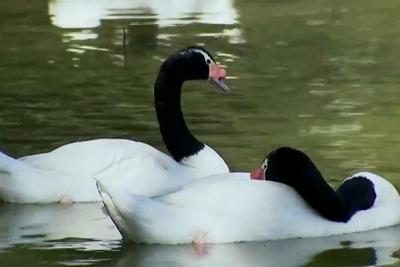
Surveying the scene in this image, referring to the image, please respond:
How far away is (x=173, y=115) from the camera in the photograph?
10.1 m

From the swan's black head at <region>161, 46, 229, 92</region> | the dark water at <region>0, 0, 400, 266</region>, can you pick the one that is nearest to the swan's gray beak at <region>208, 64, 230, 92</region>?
the swan's black head at <region>161, 46, 229, 92</region>

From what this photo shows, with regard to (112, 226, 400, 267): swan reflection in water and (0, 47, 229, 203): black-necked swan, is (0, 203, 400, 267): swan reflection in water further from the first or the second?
(0, 47, 229, 203): black-necked swan

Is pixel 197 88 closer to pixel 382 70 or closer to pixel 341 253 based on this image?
pixel 382 70

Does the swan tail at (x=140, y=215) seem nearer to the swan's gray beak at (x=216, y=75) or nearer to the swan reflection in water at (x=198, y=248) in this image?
the swan reflection in water at (x=198, y=248)

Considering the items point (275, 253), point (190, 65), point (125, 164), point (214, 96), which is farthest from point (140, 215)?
point (214, 96)

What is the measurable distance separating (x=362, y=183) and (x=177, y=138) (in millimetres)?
1678

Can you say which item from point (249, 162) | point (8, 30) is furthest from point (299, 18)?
point (249, 162)

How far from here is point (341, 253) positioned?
27.0ft

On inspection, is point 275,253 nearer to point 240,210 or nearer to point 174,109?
point 240,210

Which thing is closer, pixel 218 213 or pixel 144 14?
pixel 218 213

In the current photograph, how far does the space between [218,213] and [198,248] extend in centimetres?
24

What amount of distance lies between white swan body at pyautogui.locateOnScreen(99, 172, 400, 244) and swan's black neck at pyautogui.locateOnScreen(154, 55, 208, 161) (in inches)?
59.2

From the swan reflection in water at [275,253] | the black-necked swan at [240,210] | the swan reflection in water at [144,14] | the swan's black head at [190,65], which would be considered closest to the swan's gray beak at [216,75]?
the swan's black head at [190,65]

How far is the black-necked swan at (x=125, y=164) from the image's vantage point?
9.64 meters
